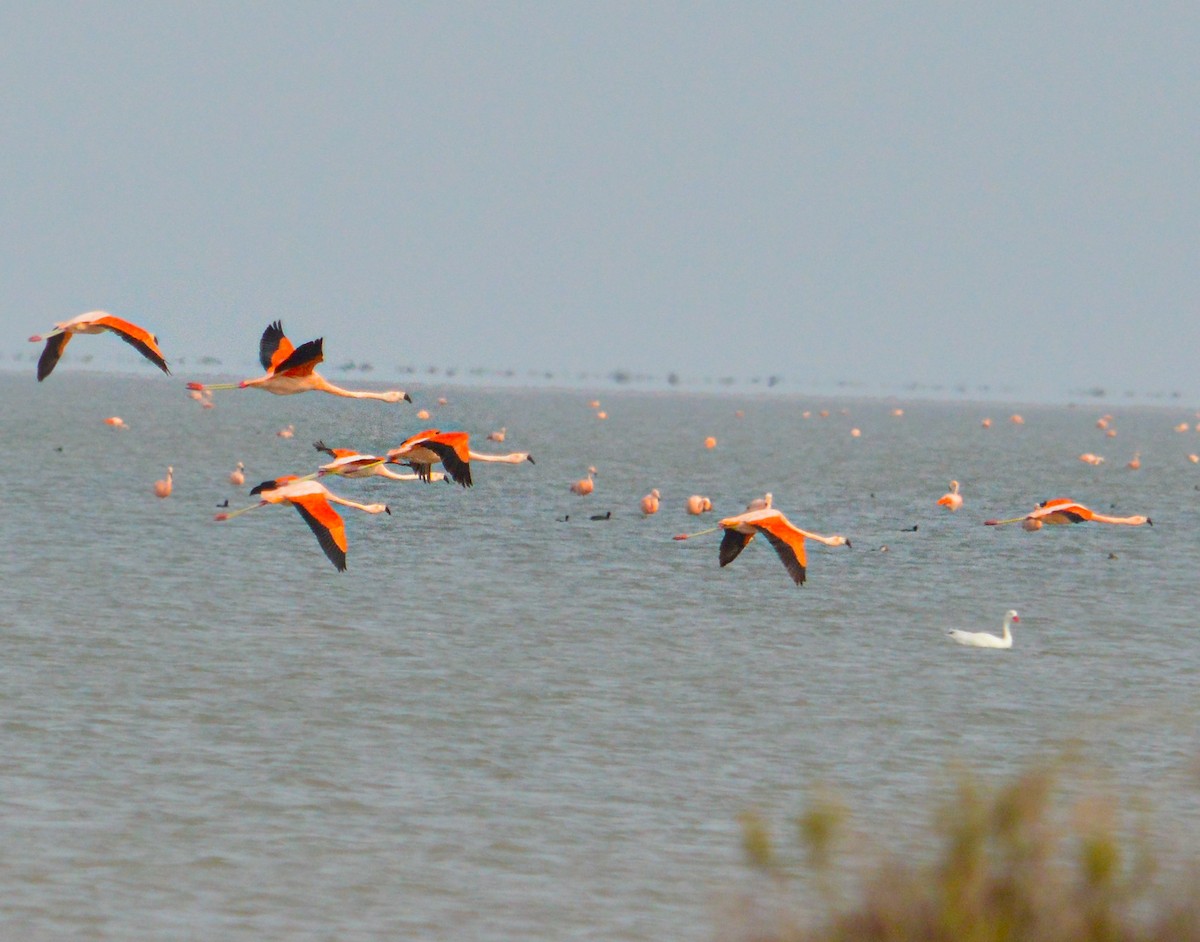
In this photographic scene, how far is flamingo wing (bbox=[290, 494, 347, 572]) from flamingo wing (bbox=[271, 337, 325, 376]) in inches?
41.1

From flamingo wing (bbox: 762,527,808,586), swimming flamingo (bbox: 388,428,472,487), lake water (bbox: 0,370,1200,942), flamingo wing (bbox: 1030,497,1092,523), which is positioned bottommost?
lake water (bbox: 0,370,1200,942)

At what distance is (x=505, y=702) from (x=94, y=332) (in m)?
7.89

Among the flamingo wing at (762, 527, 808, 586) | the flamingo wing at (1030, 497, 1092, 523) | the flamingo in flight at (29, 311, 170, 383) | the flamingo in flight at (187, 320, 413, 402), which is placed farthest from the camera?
the flamingo wing at (1030, 497, 1092, 523)

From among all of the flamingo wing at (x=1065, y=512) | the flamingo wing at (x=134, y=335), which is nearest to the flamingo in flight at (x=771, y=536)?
the flamingo wing at (x=1065, y=512)

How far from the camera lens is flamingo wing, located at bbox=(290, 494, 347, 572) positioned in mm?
15406

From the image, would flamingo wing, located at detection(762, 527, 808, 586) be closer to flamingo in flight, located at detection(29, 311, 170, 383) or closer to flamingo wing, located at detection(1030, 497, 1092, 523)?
flamingo wing, located at detection(1030, 497, 1092, 523)

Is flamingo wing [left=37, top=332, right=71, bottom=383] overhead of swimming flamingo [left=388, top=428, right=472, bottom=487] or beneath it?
overhead

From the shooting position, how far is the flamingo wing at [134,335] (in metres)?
14.1

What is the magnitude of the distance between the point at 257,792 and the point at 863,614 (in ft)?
48.3

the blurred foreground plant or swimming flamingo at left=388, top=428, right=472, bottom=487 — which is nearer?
the blurred foreground plant

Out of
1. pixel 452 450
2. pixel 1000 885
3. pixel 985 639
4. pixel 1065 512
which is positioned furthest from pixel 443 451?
pixel 985 639

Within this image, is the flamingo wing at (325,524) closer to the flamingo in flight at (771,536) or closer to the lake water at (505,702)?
the lake water at (505,702)

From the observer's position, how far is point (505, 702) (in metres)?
20.7

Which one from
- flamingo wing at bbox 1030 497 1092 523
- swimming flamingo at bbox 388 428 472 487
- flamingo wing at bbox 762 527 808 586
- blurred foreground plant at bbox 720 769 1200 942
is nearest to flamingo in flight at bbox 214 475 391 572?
swimming flamingo at bbox 388 428 472 487
